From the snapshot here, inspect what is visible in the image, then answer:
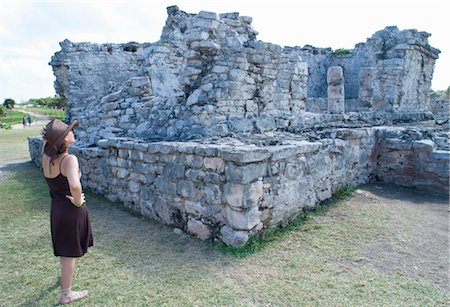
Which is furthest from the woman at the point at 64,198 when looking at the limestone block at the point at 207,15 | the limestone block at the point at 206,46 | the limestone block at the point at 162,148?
the limestone block at the point at 207,15

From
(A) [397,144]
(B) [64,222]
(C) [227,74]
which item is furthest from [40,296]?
(A) [397,144]

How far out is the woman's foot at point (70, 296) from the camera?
2.98m

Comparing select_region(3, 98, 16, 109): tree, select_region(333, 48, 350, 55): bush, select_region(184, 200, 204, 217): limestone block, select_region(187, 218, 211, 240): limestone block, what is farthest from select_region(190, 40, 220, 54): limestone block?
select_region(3, 98, 16, 109): tree

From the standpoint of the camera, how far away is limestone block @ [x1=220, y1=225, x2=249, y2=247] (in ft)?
12.7

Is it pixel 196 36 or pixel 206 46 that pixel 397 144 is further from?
pixel 196 36

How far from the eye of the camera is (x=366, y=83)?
44.2 ft

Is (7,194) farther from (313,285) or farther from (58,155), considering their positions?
(313,285)

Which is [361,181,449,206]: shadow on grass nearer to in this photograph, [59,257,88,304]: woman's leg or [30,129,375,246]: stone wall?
[30,129,375,246]: stone wall

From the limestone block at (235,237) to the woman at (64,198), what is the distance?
171 centimetres

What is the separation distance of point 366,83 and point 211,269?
12.5 m

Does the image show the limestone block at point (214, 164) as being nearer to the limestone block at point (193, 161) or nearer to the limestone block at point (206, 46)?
the limestone block at point (193, 161)

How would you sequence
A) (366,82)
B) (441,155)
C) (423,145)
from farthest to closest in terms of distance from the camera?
(366,82), (423,145), (441,155)

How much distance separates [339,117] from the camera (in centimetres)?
831

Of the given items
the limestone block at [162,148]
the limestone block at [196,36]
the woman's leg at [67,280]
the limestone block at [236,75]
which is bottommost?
the woman's leg at [67,280]
